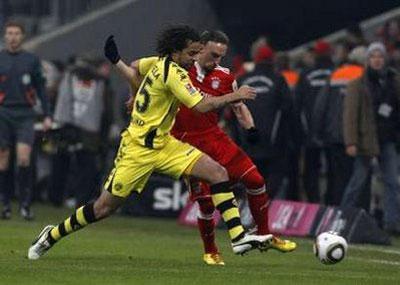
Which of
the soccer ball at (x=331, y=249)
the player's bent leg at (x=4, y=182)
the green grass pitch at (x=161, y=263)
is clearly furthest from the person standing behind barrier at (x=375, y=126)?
the soccer ball at (x=331, y=249)

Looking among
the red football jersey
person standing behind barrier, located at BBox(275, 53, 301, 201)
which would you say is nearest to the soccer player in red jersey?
the red football jersey

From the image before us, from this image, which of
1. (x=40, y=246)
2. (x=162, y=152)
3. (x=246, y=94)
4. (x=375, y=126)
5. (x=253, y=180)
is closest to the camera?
(x=246, y=94)

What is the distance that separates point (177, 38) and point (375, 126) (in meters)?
5.78

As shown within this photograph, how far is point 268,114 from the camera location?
20031mm

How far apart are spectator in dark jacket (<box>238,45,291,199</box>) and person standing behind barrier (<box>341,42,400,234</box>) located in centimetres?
94

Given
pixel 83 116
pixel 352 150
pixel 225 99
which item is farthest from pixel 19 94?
pixel 225 99

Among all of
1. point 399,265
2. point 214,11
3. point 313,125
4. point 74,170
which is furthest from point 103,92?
point 399,265

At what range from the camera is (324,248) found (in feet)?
46.9

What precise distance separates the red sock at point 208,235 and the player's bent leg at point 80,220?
983 mm

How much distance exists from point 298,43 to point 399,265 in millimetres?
13346

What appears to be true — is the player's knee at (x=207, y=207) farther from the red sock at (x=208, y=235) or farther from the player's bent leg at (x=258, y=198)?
the player's bent leg at (x=258, y=198)

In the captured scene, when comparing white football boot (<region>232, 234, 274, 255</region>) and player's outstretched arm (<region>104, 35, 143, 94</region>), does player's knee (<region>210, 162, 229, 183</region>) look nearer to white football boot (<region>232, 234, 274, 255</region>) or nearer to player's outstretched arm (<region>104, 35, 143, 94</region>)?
white football boot (<region>232, 234, 274, 255</region>)

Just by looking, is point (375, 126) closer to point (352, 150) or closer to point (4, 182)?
point (352, 150)

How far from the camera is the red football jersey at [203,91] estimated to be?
15.6m
